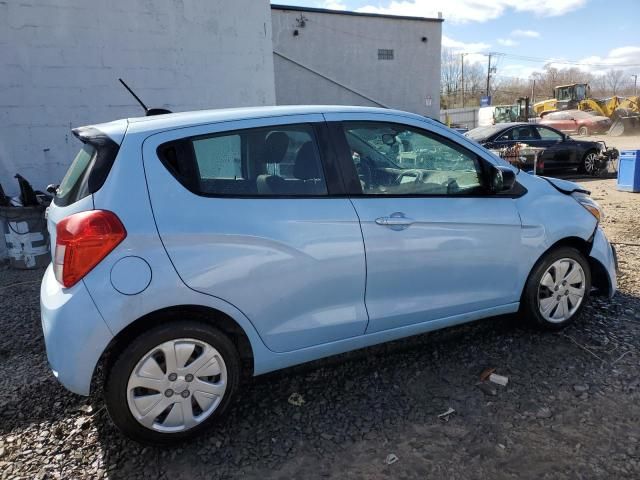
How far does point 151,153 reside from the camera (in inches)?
97.7

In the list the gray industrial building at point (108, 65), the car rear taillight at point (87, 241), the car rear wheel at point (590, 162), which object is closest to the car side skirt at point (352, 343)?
the car rear taillight at point (87, 241)

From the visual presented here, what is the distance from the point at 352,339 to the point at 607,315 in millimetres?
2401

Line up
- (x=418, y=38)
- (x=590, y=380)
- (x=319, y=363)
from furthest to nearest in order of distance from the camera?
(x=418, y=38) → (x=319, y=363) → (x=590, y=380)

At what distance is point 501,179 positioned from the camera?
3.25 metres

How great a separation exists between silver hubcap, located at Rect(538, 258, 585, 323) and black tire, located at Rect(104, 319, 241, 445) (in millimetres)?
2300

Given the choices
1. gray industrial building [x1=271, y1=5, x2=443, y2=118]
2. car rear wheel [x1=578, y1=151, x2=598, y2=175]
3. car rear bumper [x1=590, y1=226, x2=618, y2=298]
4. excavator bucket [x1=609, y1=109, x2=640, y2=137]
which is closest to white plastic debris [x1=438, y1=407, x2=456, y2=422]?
car rear bumper [x1=590, y1=226, x2=618, y2=298]

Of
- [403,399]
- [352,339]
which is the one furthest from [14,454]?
[403,399]

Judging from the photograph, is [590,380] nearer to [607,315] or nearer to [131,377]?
[607,315]

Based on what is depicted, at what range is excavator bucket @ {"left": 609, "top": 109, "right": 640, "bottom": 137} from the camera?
29.5 metres

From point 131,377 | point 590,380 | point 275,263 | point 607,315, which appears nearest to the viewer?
point 131,377

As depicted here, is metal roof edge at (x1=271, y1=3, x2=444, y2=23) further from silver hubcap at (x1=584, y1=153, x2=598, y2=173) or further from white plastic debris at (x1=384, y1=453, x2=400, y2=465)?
white plastic debris at (x1=384, y1=453, x2=400, y2=465)

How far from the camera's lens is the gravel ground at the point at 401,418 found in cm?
245

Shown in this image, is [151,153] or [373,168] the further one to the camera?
[373,168]

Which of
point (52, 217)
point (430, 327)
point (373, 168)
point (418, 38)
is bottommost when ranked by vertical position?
point (430, 327)
